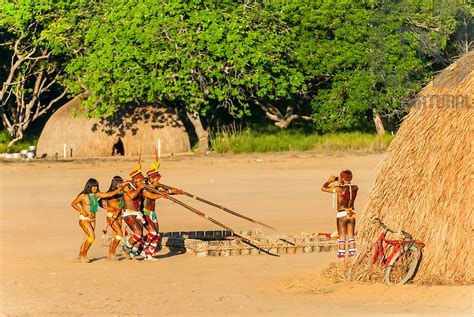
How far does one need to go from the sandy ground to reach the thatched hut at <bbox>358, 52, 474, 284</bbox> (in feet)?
1.45

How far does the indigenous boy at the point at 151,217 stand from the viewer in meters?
19.0

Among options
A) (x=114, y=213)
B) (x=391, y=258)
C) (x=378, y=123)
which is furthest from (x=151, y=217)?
(x=378, y=123)

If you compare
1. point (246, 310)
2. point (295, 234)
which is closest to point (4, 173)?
point (295, 234)

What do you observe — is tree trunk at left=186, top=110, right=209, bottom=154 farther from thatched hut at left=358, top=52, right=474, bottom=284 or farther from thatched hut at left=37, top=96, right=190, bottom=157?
thatched hut at left=358, top=52, right=474, bottom=284

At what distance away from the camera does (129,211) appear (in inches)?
758

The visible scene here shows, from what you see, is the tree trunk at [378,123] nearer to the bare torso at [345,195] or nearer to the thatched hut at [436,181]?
the bare torso at [345,195]

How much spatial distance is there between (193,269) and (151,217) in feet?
4.81

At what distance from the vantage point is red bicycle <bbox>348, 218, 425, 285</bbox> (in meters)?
15.3

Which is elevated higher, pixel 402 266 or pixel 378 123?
pixel 378 123

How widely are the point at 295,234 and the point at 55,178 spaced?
10.3 meters

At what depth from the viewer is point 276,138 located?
36438 millimetres

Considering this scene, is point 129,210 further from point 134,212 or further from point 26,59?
point 26,59

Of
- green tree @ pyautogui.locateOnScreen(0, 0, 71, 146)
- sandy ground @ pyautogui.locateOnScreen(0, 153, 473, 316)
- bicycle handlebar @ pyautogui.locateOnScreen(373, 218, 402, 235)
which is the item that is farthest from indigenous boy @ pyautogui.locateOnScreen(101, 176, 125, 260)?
green tree @ pyautogui.locateOnScreen(0, 0, 71, 146)

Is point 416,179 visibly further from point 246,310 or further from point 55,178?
point 55,178
